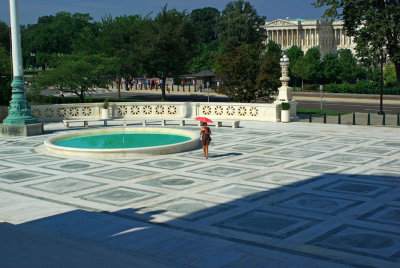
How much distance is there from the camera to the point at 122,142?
1069 inches

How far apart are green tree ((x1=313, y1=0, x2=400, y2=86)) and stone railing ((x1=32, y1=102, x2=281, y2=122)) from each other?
626 inches

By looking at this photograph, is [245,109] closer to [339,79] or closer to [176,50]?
[176,50]

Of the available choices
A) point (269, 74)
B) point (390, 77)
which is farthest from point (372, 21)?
point (390, 77)

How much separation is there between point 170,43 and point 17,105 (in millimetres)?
28870

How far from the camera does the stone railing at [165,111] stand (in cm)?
3488

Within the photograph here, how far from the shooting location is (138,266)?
326 inches

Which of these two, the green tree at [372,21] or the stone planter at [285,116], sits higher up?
the green tree at [372,21]

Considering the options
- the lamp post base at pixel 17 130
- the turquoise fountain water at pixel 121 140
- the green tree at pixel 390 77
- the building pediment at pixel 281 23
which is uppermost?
the building pediment at pixel 281 23

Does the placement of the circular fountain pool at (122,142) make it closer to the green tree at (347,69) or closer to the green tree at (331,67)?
the green tree at (347,69)

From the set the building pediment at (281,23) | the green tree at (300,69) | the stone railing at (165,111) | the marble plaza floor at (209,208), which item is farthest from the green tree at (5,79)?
the building pediment at (281,23)

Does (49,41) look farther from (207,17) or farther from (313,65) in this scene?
(207,17)

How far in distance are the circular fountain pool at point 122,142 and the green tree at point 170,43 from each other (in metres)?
27.0

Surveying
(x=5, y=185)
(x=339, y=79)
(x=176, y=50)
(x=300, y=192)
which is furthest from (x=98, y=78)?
(x=339, y=79)

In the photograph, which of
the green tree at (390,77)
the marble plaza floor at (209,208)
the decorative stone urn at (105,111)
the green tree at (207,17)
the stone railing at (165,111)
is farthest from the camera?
the green tree at (207,17)
